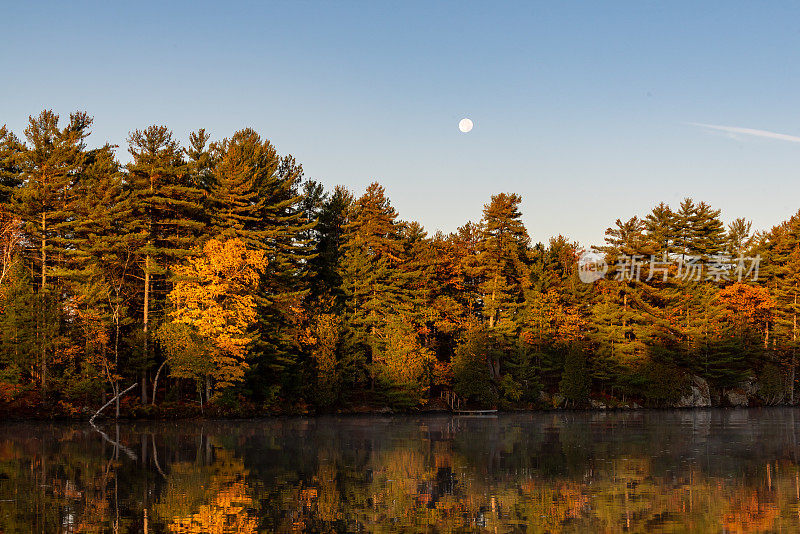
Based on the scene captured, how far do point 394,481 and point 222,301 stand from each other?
32235mm

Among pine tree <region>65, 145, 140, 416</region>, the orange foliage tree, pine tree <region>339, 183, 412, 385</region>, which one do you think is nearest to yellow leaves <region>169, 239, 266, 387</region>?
the orange foliage tree

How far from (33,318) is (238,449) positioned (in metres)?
22.4

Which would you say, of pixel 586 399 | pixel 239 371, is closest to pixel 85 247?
pixel 239 371

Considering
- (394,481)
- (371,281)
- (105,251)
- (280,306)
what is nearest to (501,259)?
(371,281)

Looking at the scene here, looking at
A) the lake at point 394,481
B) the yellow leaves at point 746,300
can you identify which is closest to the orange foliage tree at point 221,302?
the lake at point 394,481

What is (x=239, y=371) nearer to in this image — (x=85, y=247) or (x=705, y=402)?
(x=85, y=247)

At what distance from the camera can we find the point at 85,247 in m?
52.3

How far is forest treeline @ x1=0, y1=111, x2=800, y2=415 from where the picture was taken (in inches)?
1970

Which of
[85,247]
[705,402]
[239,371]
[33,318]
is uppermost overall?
[85,247]

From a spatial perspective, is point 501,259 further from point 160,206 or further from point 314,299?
point 160,206

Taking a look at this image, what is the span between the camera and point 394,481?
2297cm

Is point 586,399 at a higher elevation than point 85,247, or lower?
lower

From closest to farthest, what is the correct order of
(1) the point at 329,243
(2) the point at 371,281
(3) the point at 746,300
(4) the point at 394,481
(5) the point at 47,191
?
(4) the point at 394,481, (5) the point at 47,191, (2) the point at 371,281, (1) the point at 329,243, (3) the point at 746,300

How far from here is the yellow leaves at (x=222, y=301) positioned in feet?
165
